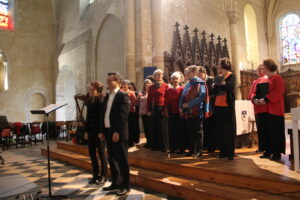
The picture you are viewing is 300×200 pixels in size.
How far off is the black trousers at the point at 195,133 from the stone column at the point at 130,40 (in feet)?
17.1

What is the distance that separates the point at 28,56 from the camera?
15898 mm

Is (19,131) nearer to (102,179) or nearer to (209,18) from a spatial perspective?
(102,179)

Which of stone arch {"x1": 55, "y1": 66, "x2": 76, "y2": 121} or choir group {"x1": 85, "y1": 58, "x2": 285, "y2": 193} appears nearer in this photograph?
choir group {"x1": 85, "y1": 58, "x2": 285, "y2": 193}

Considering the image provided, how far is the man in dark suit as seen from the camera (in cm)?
355

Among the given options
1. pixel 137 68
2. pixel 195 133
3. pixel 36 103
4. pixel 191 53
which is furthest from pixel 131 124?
pixel 36 103

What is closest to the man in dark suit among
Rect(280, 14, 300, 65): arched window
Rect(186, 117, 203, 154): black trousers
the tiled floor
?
the tiled floor

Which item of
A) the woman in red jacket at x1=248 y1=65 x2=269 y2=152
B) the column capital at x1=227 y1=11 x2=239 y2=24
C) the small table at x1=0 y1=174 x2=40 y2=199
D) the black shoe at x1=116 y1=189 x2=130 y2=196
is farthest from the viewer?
the column capital at x1=227 y1=11 x2=239 y2=24

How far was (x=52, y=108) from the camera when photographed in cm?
383

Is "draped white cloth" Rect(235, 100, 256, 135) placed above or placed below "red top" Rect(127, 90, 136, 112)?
below

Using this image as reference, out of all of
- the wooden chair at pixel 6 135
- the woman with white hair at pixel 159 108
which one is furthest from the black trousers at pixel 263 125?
the wooden chair at pixel 6 135

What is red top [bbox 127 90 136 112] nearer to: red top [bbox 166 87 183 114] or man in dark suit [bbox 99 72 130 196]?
red top [bbox 166 87 183 114]

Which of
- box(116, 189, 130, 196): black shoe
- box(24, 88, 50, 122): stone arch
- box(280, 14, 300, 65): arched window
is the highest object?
box(280, 14, 300, 65): arched window

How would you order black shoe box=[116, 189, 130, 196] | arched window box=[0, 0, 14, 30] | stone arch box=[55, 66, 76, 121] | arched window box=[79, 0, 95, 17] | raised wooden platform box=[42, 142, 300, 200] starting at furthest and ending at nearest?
stone arch box=[55, 66, 76, 121] < arched window box=[0, 0, 14, 30] < arched window box=[79, 0, 95, 17] < black shoe box=[116, 189, 130, 196] < raised wooden platform box=[42, 142, 300, 200]

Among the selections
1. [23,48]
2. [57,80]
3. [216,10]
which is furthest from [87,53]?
[216,10]
